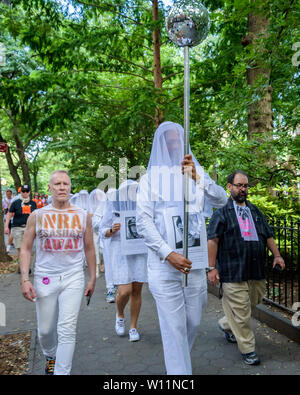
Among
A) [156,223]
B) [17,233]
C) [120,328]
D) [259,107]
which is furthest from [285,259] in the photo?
[17,233]

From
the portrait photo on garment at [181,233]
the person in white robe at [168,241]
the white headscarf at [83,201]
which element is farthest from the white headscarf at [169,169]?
the white headscarf at [83,201]

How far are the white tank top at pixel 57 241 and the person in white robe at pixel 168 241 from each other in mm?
739

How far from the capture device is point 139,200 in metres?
3.50

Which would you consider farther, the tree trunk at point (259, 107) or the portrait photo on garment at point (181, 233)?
the tree trunk at point (259, 107)

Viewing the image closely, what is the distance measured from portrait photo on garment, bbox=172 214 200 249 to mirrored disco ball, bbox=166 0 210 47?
1.48 meters

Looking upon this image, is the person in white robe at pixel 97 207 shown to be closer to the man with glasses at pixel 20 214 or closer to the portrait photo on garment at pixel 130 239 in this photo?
the portrait photo on garment at pixel 130 239

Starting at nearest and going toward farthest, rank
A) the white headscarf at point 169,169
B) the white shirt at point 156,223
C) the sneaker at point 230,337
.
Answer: the white shirt at point 156,223 → the white headscarf at point 169,169 → the sneaker at point 230,337

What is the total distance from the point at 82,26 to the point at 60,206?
7.50 meters

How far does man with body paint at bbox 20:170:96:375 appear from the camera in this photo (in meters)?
3.70

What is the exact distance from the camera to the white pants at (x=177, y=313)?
130 inches

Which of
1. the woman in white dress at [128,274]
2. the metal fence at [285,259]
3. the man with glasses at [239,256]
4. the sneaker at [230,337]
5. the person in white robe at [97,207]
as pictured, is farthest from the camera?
the person in white robe at [97,207]
